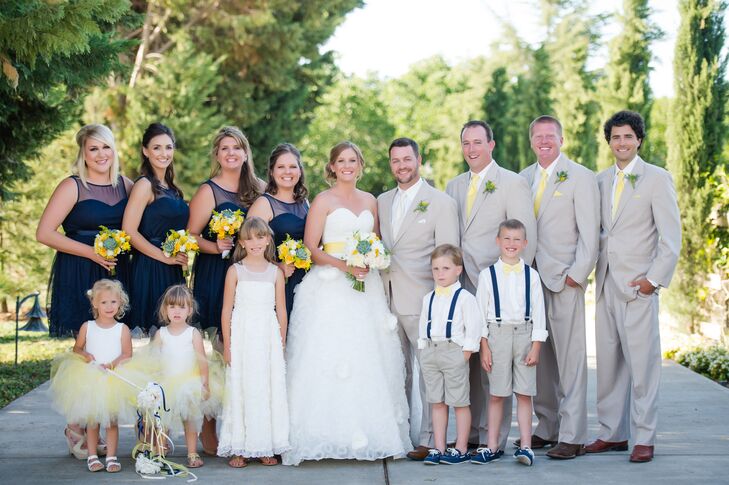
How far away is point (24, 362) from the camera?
1141cm

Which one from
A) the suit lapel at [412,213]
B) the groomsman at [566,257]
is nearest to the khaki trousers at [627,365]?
the groomsman at [566,257]

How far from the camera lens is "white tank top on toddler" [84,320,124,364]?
6.10 m

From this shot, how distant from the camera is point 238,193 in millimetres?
6805

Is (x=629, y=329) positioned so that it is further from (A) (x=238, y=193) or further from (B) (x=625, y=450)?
(A) (x=238, y=193)

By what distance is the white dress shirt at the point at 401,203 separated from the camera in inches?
256

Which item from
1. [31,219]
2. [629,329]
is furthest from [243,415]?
[31,219]

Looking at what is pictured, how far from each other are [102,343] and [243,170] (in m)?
1.71

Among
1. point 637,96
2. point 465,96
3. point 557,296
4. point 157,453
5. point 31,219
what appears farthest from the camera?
point 465,96

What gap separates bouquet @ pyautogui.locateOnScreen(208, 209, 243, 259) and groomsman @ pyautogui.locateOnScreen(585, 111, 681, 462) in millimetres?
2672

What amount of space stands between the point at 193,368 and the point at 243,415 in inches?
18.8

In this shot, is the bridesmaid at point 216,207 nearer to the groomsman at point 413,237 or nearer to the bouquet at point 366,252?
the bouquet at point 366,252

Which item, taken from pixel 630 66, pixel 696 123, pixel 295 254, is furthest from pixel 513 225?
pixel 630 66

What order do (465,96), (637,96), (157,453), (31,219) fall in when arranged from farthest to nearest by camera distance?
(465,96), (637,96), (31,219), (157,453)

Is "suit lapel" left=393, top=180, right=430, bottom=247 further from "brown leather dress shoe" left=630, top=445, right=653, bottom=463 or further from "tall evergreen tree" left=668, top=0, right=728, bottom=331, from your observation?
"tall evergreen tree" left=668, top=0, right=728, bottom=331
